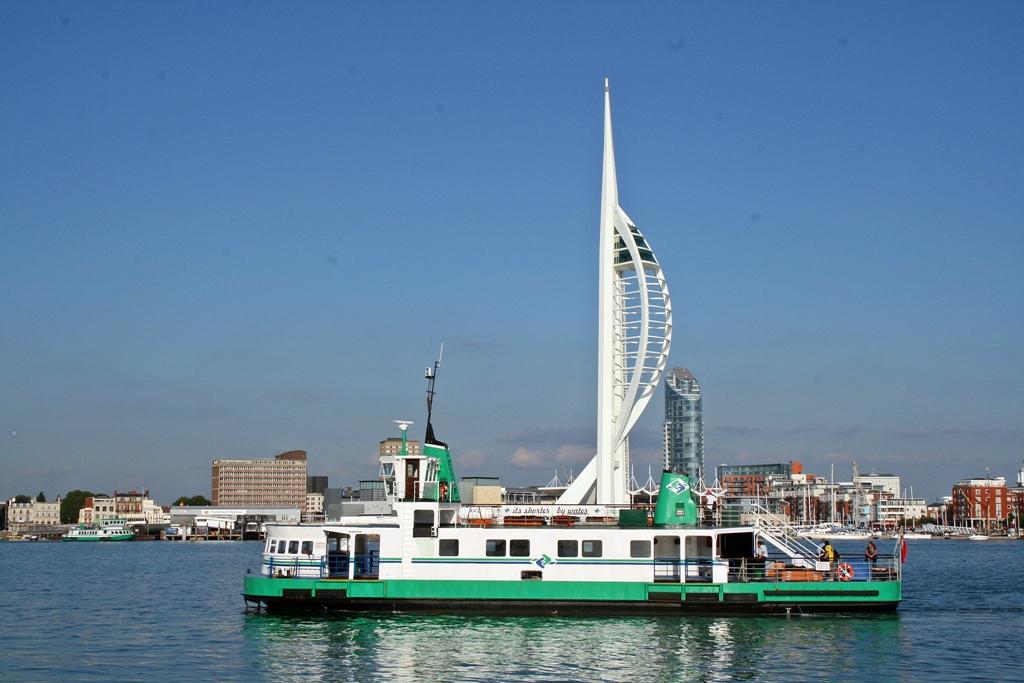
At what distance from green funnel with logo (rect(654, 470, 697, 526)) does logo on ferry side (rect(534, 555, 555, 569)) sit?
4186 millimetres

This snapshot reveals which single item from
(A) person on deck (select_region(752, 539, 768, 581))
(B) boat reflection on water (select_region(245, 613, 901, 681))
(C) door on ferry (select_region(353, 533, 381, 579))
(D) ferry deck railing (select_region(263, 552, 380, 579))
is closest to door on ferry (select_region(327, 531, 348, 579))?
(D) ferry deck railing (select_region(263, 552, 380, 579))

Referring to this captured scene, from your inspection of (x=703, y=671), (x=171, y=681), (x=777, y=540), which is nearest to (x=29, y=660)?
(x=171, y=681)

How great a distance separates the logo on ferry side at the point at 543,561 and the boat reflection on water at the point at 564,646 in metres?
1.85

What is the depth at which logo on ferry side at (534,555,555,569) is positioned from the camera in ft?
126

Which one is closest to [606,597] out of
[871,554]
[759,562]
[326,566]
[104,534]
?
[759,562]

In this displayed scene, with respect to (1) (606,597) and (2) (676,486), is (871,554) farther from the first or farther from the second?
(1) (606,597)

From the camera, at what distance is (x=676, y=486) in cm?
3975

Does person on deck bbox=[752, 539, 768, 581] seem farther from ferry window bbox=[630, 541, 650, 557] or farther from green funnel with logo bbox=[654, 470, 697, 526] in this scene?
ferry window bbox=[630, 541, 650, 557]

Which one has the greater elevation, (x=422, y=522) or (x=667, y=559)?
(x=422, y=522)

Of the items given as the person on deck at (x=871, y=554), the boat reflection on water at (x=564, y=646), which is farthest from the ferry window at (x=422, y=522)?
the person on deck at (x=871, y=554)

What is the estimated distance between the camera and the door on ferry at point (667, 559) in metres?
38.2

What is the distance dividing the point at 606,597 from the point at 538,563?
8.72 feet

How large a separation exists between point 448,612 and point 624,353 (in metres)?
20.3

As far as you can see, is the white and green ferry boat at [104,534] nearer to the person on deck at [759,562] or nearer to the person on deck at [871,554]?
the person on deck at [759,562]
